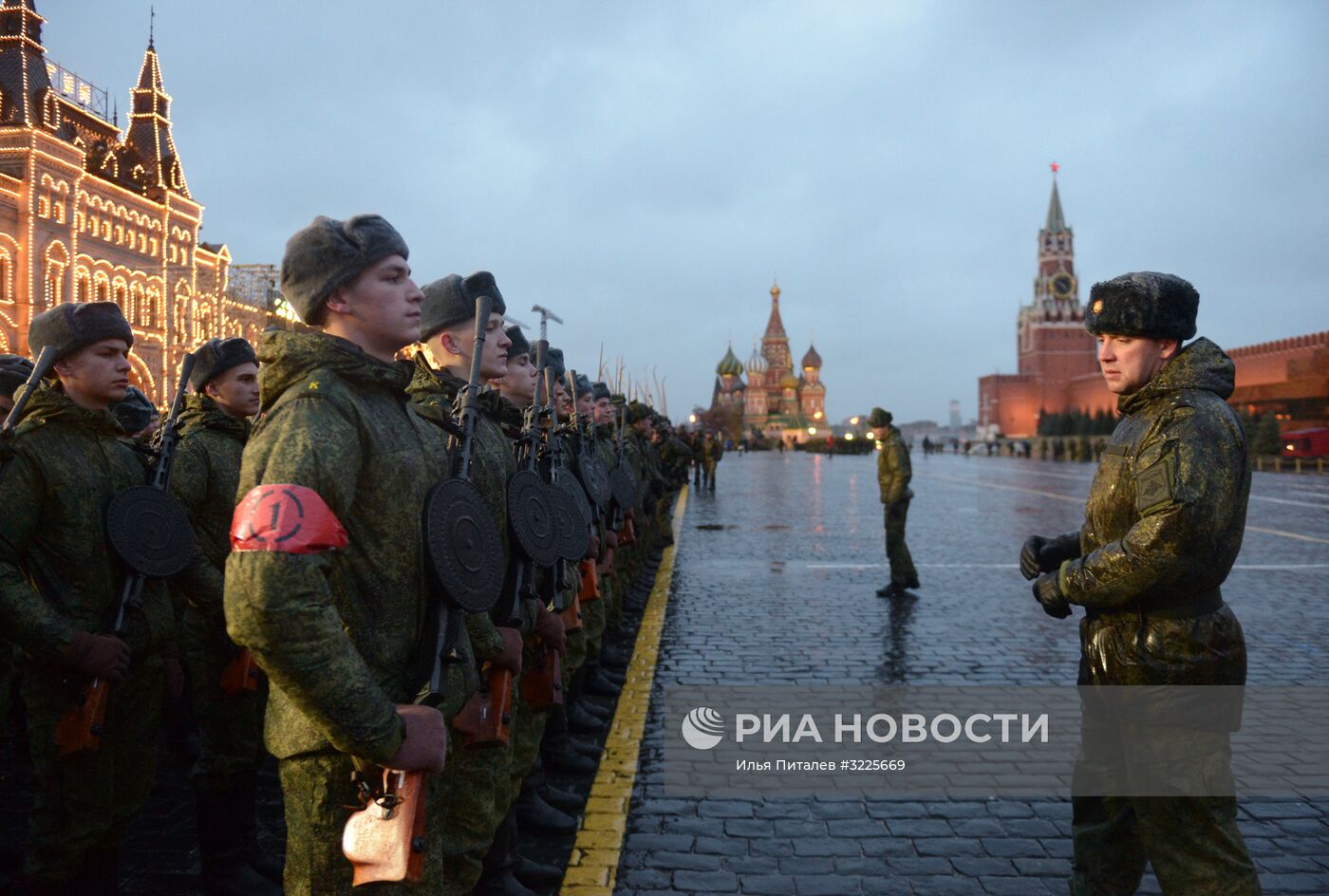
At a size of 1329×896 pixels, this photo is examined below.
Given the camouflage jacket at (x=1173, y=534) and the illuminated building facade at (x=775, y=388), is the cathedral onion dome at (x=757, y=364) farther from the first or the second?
the camouflage jacket at (x=1173, y=534)

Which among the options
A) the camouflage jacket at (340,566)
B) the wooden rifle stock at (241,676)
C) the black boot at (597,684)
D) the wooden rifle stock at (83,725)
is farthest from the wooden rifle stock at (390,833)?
the black boot at (597,684)

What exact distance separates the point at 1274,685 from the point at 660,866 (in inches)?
192

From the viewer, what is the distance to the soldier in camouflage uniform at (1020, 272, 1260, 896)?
280 centimetres

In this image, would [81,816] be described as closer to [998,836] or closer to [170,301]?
[998,836]

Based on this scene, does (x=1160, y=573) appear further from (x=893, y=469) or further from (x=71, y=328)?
(x=893, y=469)

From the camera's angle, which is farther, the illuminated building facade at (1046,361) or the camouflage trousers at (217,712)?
the illuminated building facade at (1046,361)

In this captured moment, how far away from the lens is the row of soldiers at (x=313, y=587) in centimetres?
209

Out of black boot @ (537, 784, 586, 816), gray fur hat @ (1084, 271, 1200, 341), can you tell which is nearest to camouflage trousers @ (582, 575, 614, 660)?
black boot @ (537, 784, 586, 816)

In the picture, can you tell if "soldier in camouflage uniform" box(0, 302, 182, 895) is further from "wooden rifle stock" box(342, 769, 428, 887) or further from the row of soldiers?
"wooden rifle stock" box(342, 769, 428, 887)

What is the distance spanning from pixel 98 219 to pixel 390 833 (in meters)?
52.8

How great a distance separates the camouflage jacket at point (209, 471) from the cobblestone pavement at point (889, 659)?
7.48 feet

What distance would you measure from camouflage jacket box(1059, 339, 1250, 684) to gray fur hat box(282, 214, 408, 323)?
7.71 ft

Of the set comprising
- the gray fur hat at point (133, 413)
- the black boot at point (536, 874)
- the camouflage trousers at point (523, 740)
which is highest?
the gray fur hat at point (133, 413)

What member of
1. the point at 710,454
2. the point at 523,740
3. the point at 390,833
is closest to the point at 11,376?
the point at 523,740
